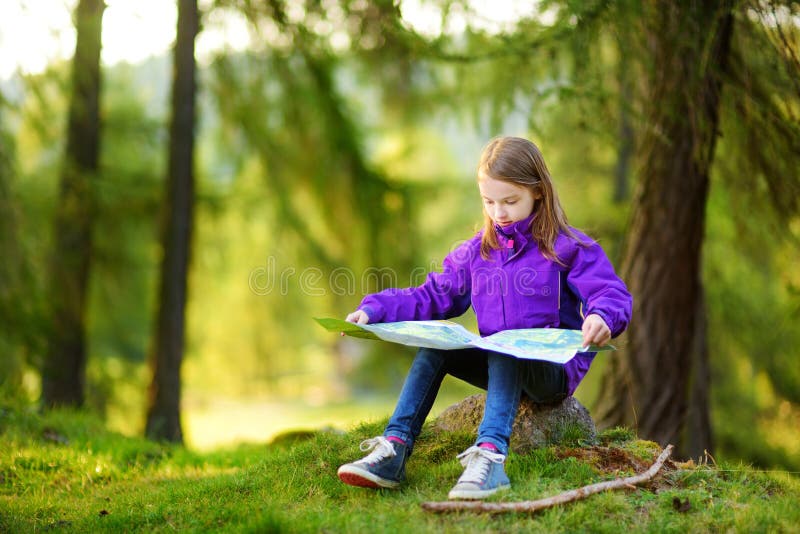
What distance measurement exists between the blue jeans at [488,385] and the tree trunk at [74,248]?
5.53 m

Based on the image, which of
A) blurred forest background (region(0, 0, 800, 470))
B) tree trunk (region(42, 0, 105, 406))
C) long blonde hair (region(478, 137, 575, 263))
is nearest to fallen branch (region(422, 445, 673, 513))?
long blonde hair (region(478, 137, 575, 263))

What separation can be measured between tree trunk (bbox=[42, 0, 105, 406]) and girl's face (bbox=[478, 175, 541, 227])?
5.53 metres

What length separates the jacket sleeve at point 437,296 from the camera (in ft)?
11.6

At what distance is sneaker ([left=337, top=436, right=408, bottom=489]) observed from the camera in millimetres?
2960

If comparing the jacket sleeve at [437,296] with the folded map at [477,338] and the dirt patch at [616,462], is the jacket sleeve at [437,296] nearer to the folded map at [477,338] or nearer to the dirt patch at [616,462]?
the folded map at [477,338]

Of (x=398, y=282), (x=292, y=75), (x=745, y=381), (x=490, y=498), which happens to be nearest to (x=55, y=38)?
(x=292, y=75)

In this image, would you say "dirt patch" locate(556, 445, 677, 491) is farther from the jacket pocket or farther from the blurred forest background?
the blurred forest background

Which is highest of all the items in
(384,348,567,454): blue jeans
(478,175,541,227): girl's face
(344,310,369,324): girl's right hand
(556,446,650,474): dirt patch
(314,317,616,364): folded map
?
(478,175,541,227): girl's face

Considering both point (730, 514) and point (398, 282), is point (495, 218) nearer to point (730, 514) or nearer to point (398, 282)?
point (730, 514)

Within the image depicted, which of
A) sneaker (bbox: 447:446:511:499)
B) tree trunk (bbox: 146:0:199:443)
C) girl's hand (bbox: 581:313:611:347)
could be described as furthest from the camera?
tree trunk (bbox: 146:0:199:443)

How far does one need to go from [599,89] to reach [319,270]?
458cm

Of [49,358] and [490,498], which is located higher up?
[490,498]

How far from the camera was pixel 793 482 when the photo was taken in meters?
3.29

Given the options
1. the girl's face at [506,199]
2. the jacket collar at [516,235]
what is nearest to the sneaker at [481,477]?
the jacket collar at [516,235]
